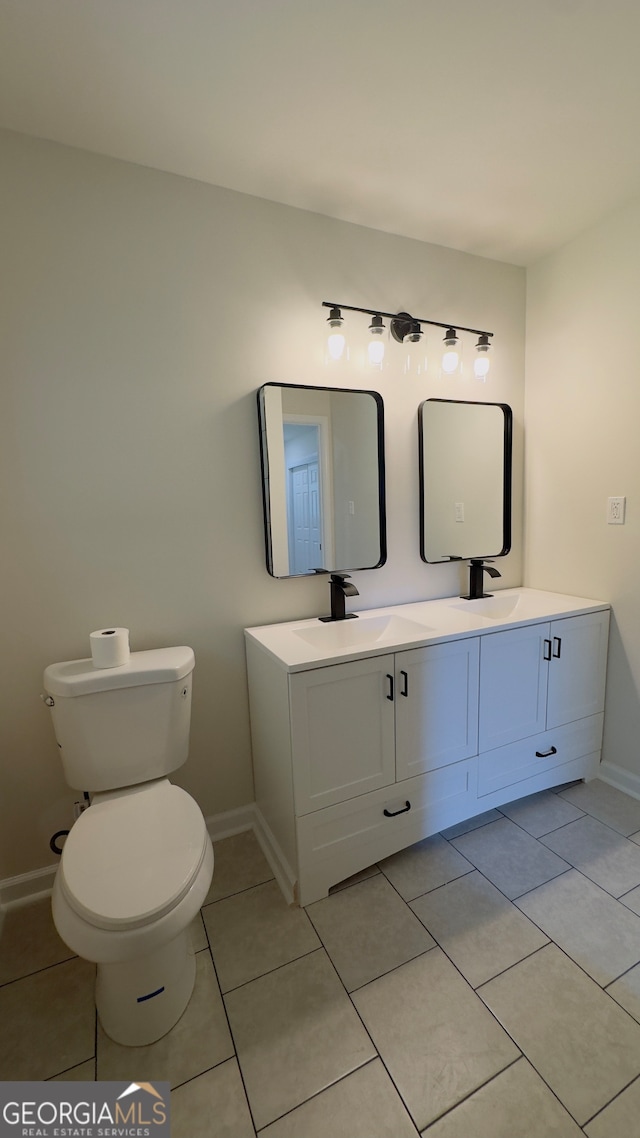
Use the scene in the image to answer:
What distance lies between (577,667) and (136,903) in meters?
1.84

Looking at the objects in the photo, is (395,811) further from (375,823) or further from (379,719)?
(379,719)

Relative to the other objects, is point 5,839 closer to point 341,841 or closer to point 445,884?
point 341,841

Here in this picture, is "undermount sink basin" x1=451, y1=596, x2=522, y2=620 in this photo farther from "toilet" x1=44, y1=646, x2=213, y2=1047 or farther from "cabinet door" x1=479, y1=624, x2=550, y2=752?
"toilet" x1=44, y1=646, x2=213, y2=1047

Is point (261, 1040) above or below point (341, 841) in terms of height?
below

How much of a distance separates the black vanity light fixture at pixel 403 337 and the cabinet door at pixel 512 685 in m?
1.21

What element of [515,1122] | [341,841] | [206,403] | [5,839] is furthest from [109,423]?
[515,1122]

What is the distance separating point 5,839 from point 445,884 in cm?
151

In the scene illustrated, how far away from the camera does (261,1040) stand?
1.13 metres

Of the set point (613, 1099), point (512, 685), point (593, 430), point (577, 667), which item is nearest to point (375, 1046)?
point (613, 1099)

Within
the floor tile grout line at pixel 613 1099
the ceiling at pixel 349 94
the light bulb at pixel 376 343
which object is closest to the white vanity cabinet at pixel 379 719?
the floor tile grout line at pixel 613 1099

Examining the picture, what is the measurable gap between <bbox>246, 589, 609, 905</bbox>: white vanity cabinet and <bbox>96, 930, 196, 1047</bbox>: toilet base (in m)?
0.46

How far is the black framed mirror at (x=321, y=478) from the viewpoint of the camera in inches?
69.8

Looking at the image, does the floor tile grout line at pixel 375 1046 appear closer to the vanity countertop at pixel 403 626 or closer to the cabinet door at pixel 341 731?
Result: the cabinet door at pixel 341 731

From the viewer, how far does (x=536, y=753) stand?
194 centimetres
